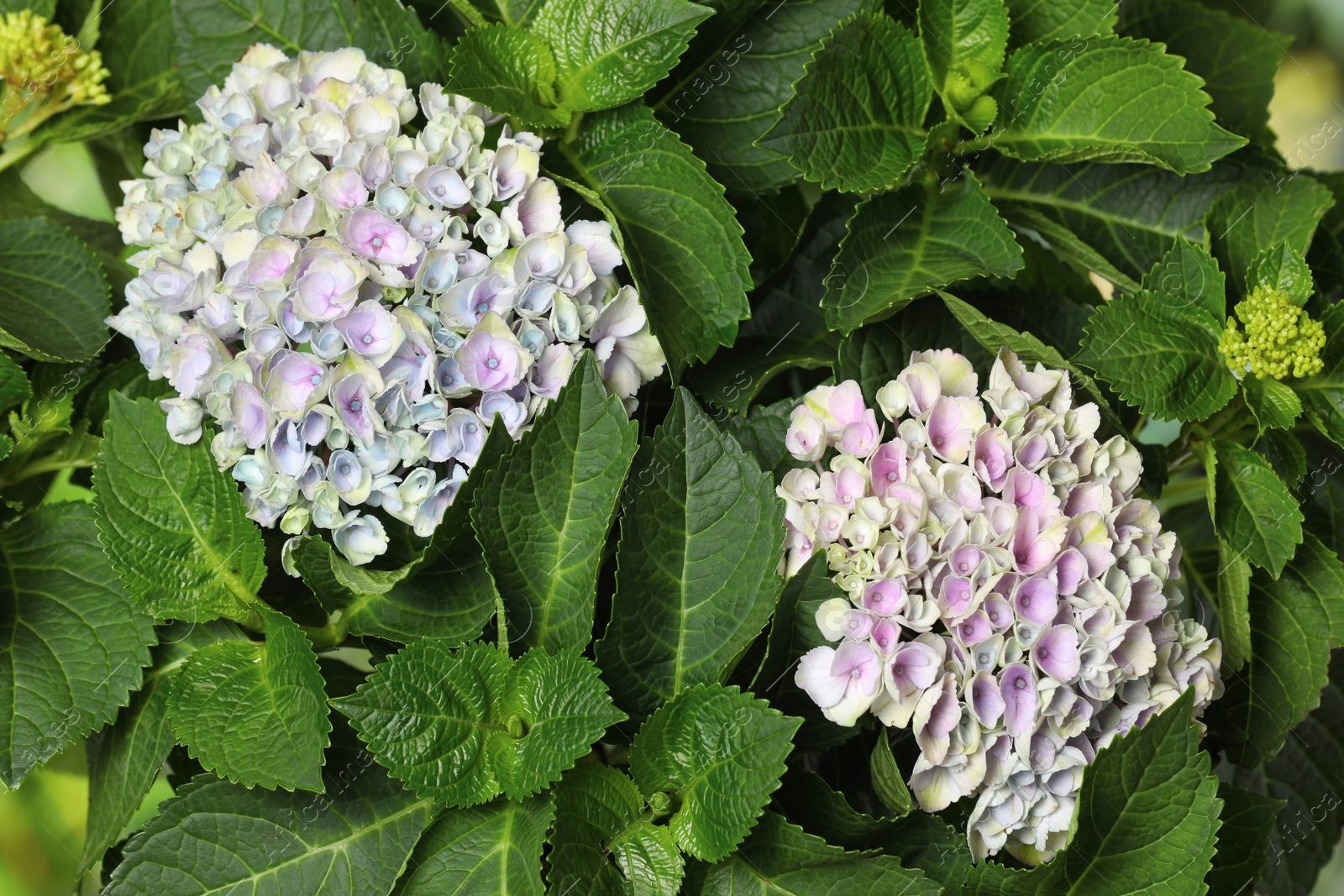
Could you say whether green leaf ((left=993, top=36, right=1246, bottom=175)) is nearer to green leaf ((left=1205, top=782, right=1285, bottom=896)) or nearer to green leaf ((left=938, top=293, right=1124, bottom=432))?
green leaf ((left=938, top=293, right=1124, bottom=432))

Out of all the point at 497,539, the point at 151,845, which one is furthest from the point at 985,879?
the point at 151,845

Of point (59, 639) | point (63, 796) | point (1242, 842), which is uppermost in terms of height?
point (59, 639)

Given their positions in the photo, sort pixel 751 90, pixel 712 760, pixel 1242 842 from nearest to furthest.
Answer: pixel 712 760, pixel 1242 842, pixel 751 90

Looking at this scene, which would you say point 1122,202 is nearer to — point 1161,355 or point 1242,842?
point 1161,355

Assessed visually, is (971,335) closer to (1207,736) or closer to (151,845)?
(1207,736)

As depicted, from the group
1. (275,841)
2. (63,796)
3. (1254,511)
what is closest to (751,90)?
(1254,511)

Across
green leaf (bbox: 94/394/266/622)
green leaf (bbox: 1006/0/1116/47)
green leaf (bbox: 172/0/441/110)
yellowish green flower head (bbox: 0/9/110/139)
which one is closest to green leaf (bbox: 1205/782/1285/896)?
green leaf (bbox: 1006/0/1116/47)
